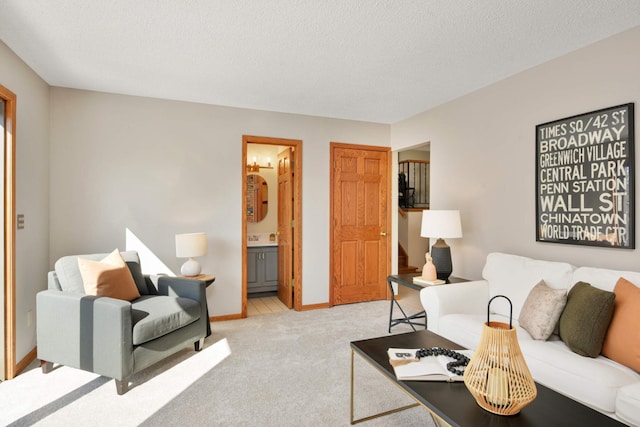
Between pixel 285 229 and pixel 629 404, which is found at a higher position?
pixel 285 229

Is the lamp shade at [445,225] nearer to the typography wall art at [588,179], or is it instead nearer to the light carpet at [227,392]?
the typography wall art at [588,179]

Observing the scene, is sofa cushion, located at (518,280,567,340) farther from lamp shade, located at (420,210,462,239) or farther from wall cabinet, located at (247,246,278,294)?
wall cabinet, located at (247,246,278,294)

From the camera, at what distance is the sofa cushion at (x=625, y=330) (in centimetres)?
182

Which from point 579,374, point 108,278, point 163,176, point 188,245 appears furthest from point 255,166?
point 579,374

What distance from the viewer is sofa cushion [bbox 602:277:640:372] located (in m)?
1.82

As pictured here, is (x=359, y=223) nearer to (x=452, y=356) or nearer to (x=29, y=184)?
(x=452, y=356)

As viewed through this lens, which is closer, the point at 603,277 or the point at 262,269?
the point at 603,277

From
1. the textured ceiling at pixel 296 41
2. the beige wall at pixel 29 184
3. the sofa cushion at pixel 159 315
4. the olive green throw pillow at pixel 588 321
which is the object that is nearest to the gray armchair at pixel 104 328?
the sofa cushion at pixel 159 315

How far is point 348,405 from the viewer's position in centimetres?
225

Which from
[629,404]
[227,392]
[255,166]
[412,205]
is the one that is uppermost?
[255,166]

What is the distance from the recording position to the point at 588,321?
6.50 ft

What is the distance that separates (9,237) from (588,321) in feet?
12.8

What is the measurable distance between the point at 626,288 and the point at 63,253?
454cm

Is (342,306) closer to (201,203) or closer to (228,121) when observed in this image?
(201,203)
